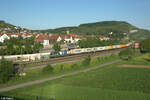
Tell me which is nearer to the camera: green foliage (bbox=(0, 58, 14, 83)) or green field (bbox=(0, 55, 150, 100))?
green field (bbox=(0, 55, 150, 100))

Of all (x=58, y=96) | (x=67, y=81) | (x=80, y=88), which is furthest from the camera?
(x=67, y=81)

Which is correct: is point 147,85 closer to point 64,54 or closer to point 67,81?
point 67,81

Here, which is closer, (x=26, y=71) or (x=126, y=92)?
(x=126, y=92)

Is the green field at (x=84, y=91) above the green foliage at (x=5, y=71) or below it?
below

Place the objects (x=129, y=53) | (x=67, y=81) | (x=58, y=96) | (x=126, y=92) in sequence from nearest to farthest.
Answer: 1. (x=58, y=96)
2. (x=126, y=92)
3. (x=67, y=81)
4. (x=129, y=53)

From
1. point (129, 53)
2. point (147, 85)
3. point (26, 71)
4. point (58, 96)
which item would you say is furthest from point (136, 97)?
point (129, 53)

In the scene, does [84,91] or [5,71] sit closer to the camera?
[84,91]

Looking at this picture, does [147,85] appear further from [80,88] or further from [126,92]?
[80,88]

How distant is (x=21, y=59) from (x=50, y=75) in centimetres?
1510

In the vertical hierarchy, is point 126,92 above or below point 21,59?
below

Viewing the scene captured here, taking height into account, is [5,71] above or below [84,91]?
above

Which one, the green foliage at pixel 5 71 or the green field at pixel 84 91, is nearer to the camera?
the green field at pixel 84 91

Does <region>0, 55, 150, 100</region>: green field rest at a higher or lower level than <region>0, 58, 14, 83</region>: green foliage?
lower

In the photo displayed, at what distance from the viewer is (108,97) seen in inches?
709
